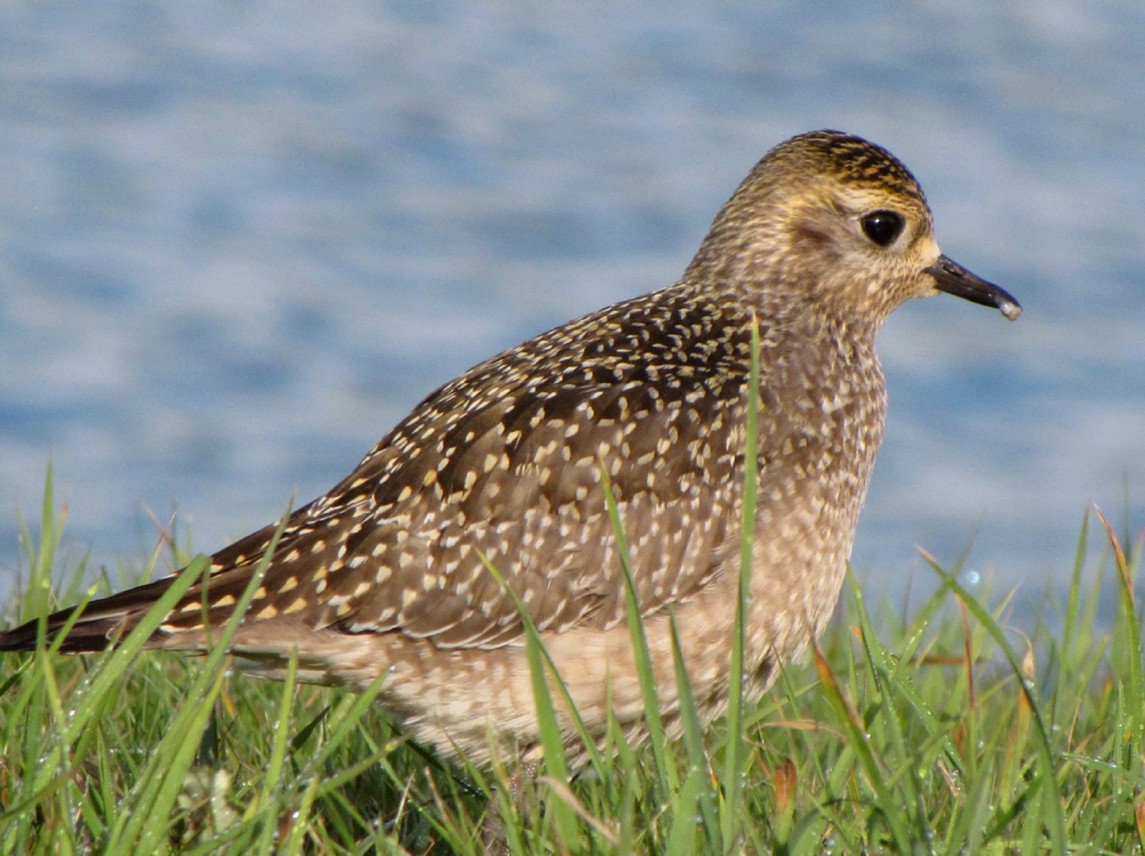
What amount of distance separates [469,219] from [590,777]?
11984 millimetres

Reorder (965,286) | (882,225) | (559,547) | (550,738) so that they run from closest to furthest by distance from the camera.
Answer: (550,738), (559,547), (882,225), (965,286)

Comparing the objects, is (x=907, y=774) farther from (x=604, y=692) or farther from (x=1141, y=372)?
(x=1141, y=372)

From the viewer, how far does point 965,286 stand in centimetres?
635

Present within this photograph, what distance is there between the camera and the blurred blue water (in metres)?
13.9

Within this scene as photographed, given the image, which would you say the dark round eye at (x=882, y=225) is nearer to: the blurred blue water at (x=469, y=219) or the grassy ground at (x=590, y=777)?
the grassy ground at (x=590, y=777)

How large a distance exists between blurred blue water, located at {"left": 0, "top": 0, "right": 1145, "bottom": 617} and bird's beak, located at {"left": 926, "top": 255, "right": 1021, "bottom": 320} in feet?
18.0

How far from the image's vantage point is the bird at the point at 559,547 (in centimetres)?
492

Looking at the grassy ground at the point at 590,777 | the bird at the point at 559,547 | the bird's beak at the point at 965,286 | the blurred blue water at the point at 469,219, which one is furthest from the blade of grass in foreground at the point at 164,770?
the blurred blue water at the point at 469,219

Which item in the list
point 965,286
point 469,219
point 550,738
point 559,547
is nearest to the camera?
point 550,738

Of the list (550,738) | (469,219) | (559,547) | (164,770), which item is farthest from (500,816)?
(469,219)

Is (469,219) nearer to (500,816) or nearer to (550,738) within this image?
(500,816)

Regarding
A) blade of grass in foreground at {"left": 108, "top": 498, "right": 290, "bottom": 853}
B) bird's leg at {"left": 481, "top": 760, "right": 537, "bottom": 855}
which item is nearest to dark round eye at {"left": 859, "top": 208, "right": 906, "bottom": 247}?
bird's leg at {"left": 481, "top": 760, "right": 537, "bottom": 855}

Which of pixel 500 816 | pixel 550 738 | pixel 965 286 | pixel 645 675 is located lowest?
pixel 500 816

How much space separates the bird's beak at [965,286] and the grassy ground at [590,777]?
133 cm
